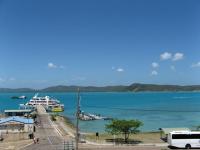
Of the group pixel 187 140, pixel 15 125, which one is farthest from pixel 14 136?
pixel 187 140

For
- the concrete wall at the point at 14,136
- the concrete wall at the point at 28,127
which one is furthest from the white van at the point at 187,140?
the concrete wall at the point at 28,127

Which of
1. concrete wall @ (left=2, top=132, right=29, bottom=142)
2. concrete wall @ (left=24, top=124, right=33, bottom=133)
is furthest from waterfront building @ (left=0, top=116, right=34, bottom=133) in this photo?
concrete wall @ (left=2, top=132, right=29, bottom=142)

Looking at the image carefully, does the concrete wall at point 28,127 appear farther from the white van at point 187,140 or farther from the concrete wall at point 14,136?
the white van at point 187,140

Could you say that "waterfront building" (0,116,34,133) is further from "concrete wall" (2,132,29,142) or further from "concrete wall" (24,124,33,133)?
"concrete wall" (2,132,29,142)

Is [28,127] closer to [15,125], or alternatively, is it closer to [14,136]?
[15,125]

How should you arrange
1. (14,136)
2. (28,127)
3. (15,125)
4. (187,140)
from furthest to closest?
(15,125), (28,127), (14,136), (187,140)

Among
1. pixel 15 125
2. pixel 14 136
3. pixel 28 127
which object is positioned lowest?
pixel 14 136

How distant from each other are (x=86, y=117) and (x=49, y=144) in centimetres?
6873

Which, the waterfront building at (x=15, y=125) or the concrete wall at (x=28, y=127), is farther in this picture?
the waterfront building at (x=15, y=125)

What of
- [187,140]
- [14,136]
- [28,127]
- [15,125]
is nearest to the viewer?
[187,140]

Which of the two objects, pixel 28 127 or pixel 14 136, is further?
pixel 28 127

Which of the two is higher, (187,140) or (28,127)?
(187,140)

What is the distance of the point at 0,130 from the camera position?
60.2 meters

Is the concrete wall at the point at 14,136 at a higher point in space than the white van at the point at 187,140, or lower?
lower
